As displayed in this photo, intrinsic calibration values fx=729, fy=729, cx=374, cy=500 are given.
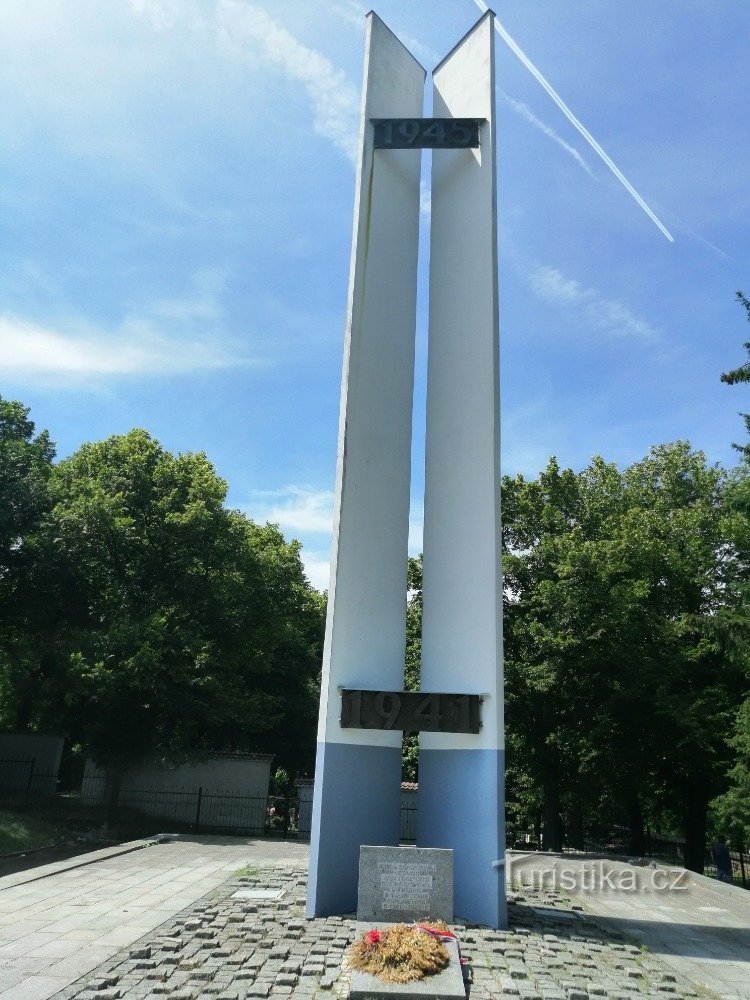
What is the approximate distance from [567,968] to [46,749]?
871 inches

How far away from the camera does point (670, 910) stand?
12.4 metres

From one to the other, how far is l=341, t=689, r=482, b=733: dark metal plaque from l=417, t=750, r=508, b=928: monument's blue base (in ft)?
1.91

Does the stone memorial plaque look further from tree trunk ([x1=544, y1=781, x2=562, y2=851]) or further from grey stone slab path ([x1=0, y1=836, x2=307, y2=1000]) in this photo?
tree trunk ([x1=544, y1=781, x2=562, y2=851])

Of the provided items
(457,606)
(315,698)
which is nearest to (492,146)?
(457,606)

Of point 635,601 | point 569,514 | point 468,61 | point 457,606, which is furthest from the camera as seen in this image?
Answer: point 569,514

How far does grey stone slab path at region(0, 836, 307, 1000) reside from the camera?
25.1ft

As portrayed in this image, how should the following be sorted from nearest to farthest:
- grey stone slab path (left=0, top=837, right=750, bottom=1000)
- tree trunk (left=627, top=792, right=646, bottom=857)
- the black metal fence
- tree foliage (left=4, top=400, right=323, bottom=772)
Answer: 1. grey stone slab path (left=0, top=837, right=750, bottom=1000)
2. tree foliage (left=4, top=400, right=323, bottom=772)
3. the black metal fence
4. tree trunk (left=627, top=792, right=646, bottom=857)

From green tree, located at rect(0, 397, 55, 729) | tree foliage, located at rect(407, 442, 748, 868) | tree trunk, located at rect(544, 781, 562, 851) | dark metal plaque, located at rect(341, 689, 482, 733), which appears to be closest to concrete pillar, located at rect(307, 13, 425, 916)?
dark metal plaque, located at rect(341, 689, 482, 733)

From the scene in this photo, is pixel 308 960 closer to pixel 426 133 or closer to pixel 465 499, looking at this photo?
pixel 465 499

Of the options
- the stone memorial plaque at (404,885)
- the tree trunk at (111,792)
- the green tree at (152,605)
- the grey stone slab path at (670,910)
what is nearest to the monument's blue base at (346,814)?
the stone memorial plaque at (404,885)

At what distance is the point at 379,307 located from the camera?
13031 millimetres

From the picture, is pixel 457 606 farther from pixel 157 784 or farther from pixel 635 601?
pixel 157 784

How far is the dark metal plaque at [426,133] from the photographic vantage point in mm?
13234

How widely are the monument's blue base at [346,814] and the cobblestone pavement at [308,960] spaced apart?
0.46 metres
